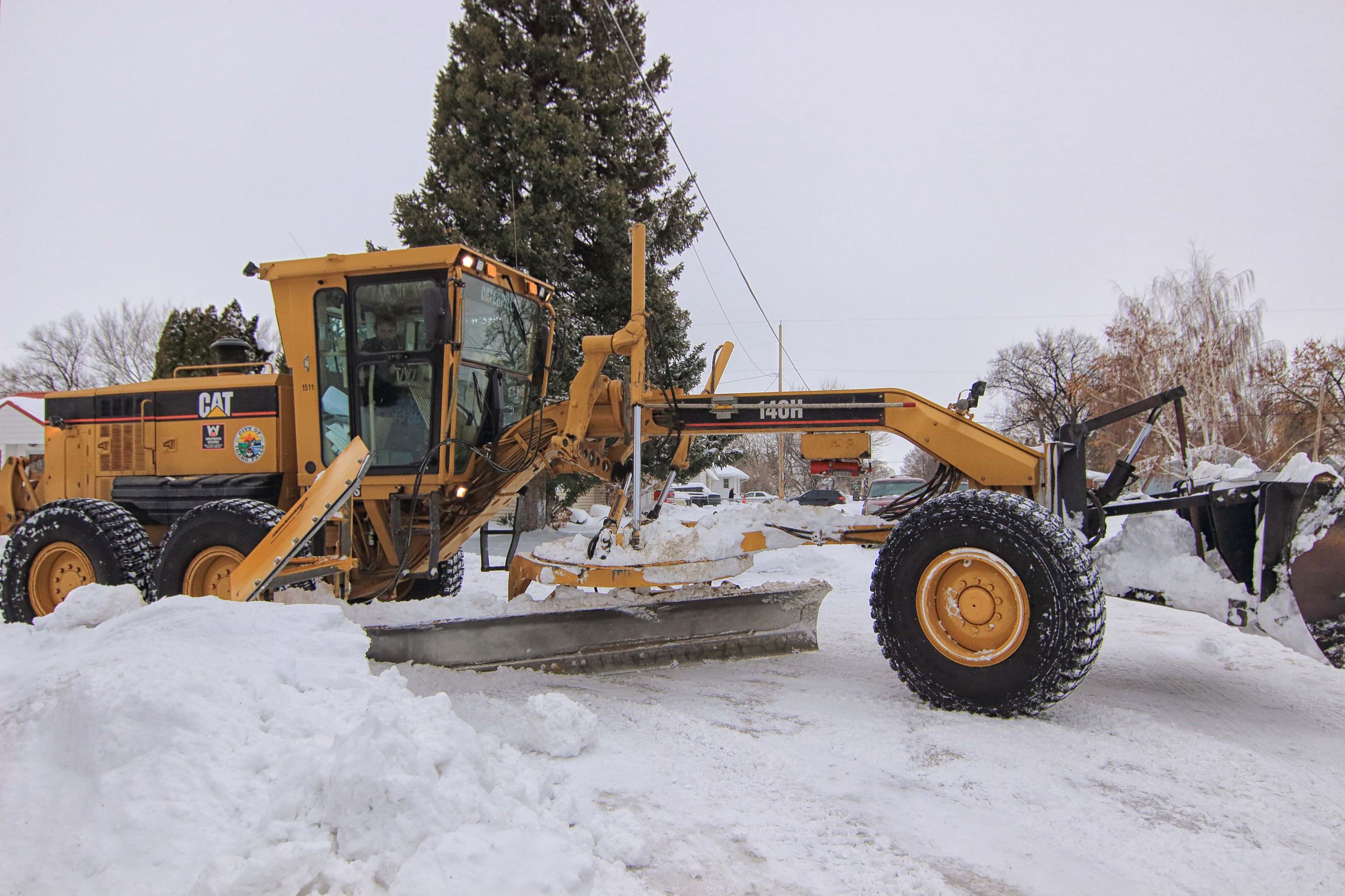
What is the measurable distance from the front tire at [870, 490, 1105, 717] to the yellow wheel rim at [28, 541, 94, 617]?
5.33 m

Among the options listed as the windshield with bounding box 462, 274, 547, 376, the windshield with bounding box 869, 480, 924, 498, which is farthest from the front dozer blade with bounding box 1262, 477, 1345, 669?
the windshield with bounding box 869, 480, 924, 498

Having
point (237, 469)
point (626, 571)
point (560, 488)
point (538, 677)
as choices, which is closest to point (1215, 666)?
point (626, 571)

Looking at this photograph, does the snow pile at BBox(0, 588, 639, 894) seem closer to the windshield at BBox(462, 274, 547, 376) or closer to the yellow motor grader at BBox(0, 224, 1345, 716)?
the yellow motor grader at BBox(0, 224, 1345, 716)

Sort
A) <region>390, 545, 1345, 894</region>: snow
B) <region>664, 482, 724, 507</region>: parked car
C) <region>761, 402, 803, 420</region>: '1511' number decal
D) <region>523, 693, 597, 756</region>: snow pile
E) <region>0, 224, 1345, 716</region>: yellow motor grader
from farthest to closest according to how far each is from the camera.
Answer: <region>664, 482, 724, 507</region>: parked car < <region>761, 402, 803, 420</region>: '1511' number decal < <region>0, 224, 1345, 716</region>: yellow motor grader < <region>523, 693, 597, 756</region>: snow pile < <region>390, 545, 1345, 894</region>: snow

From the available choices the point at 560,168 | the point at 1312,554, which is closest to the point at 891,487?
the point at 560,168

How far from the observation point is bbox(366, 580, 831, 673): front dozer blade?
4.53m

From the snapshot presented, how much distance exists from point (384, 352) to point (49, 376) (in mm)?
46110

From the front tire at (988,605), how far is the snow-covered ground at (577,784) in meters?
0.20

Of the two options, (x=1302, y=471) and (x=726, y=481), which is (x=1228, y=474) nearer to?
(x=1302, y=471)

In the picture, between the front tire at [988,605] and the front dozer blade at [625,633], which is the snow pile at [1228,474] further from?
the front dozer blade at [625,633]

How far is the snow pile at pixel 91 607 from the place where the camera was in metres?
4.07

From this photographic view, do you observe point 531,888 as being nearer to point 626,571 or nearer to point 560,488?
point 626,571

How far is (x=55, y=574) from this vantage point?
217 inches

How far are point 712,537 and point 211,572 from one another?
3.24 metres
